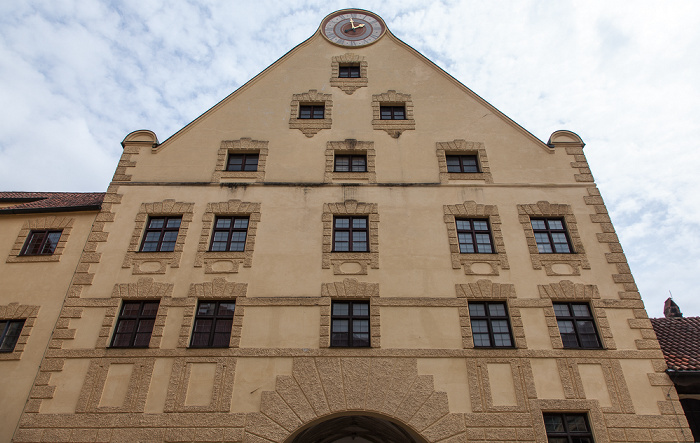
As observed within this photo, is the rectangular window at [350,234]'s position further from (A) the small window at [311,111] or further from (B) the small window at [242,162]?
(A) the small window at [311,111]

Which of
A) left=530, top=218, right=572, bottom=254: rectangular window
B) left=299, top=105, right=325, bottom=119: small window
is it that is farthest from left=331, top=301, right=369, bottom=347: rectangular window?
left=299, top=105, right=325, bottom=119: small window

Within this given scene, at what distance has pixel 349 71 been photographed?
18000mm

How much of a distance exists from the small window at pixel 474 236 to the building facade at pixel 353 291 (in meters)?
0.05

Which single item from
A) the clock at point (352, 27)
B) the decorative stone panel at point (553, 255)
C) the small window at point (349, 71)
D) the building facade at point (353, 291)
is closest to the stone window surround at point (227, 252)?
the building facade at point (353, 291)

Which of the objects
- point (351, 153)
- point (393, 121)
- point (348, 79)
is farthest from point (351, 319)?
point (348, 79)

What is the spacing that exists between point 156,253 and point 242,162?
423 cm

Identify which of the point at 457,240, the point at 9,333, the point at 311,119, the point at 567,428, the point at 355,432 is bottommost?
the point at 567,428

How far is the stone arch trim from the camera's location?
35.7 feet

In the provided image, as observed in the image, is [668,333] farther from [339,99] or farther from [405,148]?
[339,99]

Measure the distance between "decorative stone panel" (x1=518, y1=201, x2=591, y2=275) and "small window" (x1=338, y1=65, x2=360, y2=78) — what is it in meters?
8.09

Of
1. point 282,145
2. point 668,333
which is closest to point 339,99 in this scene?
point 282,145

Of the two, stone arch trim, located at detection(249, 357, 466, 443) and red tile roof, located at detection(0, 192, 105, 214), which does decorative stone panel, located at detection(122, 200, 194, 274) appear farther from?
stone arch trim, located at detection(249, 357, 466, 443)

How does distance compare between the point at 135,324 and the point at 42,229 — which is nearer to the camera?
the point at 135,324

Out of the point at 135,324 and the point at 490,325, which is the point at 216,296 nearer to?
the point at 135,324
